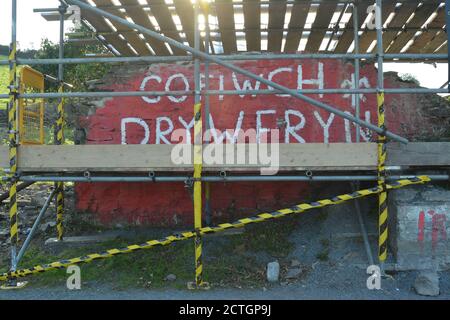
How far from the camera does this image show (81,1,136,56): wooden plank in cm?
640

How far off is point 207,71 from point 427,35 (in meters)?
3.96

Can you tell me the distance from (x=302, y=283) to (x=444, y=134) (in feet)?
10.2

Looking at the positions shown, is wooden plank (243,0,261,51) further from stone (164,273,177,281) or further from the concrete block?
stone (164,273,177,281)

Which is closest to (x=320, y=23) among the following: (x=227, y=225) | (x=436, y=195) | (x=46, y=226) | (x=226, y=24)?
(x=226, y=24)

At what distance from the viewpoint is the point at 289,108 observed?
22.0ft

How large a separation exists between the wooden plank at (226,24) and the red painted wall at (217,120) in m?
0.64

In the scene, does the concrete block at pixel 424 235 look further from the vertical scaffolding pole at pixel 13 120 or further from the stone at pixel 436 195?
the vertical scaffolding pole at pixel 13 120

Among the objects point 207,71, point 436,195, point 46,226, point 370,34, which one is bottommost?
point 46,226

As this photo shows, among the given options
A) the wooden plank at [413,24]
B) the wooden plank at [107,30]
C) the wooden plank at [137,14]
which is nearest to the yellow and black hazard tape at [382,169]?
the wooden plank at [413,24]

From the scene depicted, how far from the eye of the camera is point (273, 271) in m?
5.35

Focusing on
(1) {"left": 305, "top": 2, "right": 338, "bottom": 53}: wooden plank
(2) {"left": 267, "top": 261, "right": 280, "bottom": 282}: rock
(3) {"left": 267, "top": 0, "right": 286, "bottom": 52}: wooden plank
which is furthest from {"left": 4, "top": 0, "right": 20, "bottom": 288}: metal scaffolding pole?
(1) {"left": 305, "top": 2, "right": 338, "bottom": 53}: wooden plank

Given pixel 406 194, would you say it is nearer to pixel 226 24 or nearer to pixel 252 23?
pixel 252 23

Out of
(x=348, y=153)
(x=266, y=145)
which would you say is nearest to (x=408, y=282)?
(x=348, y=153)

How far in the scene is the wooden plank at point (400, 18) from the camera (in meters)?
6.13
